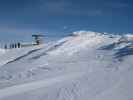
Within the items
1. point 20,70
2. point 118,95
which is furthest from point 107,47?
point 118,95

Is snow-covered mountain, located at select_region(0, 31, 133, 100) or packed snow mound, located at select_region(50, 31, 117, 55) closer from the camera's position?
snow-covered mountain, located at select_region(0, 31, 133, 100)

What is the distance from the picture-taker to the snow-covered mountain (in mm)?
2904

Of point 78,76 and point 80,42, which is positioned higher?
point 80,42

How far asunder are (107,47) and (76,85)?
103 inches

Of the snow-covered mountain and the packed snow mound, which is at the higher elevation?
the packed snow mound

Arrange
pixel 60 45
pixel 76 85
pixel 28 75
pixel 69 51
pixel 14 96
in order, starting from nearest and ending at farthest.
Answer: pixel 14 96, pixel 76 85, pixel 28 75, pixel 69 51, pixel 60 45

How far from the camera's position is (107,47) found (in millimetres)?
5547

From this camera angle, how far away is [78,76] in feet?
11.9

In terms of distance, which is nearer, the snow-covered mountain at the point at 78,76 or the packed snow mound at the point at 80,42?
the snow-covered mountain at the point at 78,76

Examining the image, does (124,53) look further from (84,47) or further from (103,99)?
(103,99)

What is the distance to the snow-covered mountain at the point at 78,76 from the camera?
290cm

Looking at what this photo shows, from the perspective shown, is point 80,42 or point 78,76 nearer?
point 78,76

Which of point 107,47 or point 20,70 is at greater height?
point 107,47

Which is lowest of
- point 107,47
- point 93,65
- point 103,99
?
point 103,99
